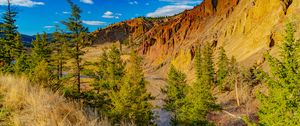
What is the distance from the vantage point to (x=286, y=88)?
47.0 feet

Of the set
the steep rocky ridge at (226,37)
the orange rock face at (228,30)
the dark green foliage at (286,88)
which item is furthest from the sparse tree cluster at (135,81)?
the orange rock face at (228,30)

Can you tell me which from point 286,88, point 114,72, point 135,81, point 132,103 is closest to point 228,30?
point 114,72

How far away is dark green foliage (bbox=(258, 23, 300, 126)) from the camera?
1415 cm

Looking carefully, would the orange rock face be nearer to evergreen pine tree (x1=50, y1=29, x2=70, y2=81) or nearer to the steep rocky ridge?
the steep rocky ridge

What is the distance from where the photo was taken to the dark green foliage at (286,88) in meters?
14.2

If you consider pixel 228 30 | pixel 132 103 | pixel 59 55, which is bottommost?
pixel 132 103

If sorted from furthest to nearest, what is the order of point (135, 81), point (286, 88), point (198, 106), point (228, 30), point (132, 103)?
point (228, 30), point (198, 106), point (135, 81), point (132, 103), point (286, 88)

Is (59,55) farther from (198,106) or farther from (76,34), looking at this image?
(198,106)

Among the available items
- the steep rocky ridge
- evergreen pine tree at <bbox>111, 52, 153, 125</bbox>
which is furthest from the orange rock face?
evergreen pine tree at <bbox>111, 52, 153, 125</bbox>

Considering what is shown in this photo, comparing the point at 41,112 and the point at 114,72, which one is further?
the point at 114,72

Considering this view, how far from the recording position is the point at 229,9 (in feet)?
321

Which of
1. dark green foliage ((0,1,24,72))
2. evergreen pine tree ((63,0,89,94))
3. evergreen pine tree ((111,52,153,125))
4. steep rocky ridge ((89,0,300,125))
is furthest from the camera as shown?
steep rocky ridge ((89,0,300,125))

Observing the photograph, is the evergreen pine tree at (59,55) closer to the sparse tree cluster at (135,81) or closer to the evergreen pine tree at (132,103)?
the sparse tree cluster at (135,81)

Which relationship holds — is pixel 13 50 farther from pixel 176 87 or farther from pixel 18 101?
pixel 18 101
